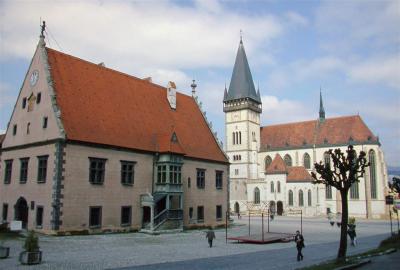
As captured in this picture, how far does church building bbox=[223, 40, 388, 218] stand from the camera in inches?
3019

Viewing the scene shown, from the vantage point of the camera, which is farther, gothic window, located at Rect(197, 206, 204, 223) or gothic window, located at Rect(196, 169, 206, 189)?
gothic window, located at Rect(196, 169, 206, 189)

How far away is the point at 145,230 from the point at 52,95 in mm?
12785

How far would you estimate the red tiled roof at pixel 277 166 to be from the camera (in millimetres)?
80375

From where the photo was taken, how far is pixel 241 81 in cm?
9062

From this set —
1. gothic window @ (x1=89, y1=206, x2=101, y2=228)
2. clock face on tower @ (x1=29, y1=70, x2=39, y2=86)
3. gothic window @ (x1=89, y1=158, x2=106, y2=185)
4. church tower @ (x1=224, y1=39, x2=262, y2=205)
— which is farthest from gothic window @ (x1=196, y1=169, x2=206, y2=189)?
church tower @ (x1=224, y1=39, x2=262, y2=205)

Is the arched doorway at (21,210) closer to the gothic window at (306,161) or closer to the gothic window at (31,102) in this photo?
the gothic window at (31,102)

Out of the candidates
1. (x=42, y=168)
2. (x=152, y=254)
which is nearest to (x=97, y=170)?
(x=42, y=168)

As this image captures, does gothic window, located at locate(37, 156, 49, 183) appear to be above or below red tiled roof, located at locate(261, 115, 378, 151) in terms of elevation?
below

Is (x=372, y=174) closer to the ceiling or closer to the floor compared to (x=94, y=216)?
closer to the ceiling

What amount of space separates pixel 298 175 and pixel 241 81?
1022 inches

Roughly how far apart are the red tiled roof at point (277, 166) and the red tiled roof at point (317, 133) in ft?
23.4

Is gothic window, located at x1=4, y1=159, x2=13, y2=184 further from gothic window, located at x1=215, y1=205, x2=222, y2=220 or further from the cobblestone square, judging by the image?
gothic window, located at x1=215, y1=205, x2=222, y2=220

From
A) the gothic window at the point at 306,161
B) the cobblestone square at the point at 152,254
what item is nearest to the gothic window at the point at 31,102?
the cobblestone square at the point at 152,254

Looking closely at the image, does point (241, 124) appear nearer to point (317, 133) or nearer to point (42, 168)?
point (317, 133)
